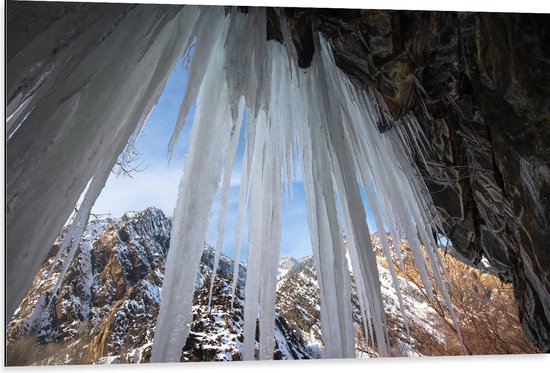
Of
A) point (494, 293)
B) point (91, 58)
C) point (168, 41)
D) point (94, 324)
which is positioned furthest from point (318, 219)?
point (494, 293)

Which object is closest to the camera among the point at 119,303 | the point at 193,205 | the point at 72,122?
the point at 72,122

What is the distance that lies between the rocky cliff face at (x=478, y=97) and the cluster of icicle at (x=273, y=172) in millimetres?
170

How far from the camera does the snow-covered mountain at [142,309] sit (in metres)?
2.01

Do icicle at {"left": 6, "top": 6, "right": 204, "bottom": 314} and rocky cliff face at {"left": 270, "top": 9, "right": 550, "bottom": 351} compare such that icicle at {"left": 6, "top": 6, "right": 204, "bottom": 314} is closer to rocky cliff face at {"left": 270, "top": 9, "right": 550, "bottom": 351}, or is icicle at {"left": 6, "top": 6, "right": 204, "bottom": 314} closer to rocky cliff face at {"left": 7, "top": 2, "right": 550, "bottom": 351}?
rocky cliff face at {"left": 7, "top": 2, "right": 550, "bottom": 351}

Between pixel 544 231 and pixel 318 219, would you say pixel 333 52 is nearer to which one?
pixel 318 219

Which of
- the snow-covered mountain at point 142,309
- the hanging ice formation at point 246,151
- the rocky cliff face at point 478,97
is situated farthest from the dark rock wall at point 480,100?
the snow-covered mountain at point 142,309

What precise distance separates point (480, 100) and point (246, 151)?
1.23 meters

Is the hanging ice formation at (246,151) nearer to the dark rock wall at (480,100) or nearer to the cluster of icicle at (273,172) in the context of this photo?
the cluster of icicle at (273,172)

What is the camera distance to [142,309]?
287cm

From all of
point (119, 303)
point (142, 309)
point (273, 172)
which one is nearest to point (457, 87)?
point (273, 172)

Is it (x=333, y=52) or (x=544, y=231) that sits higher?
(x=333, y=52)

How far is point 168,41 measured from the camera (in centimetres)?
174

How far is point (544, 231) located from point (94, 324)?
261 cm

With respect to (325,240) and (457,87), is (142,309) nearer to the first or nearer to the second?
(325,240)
